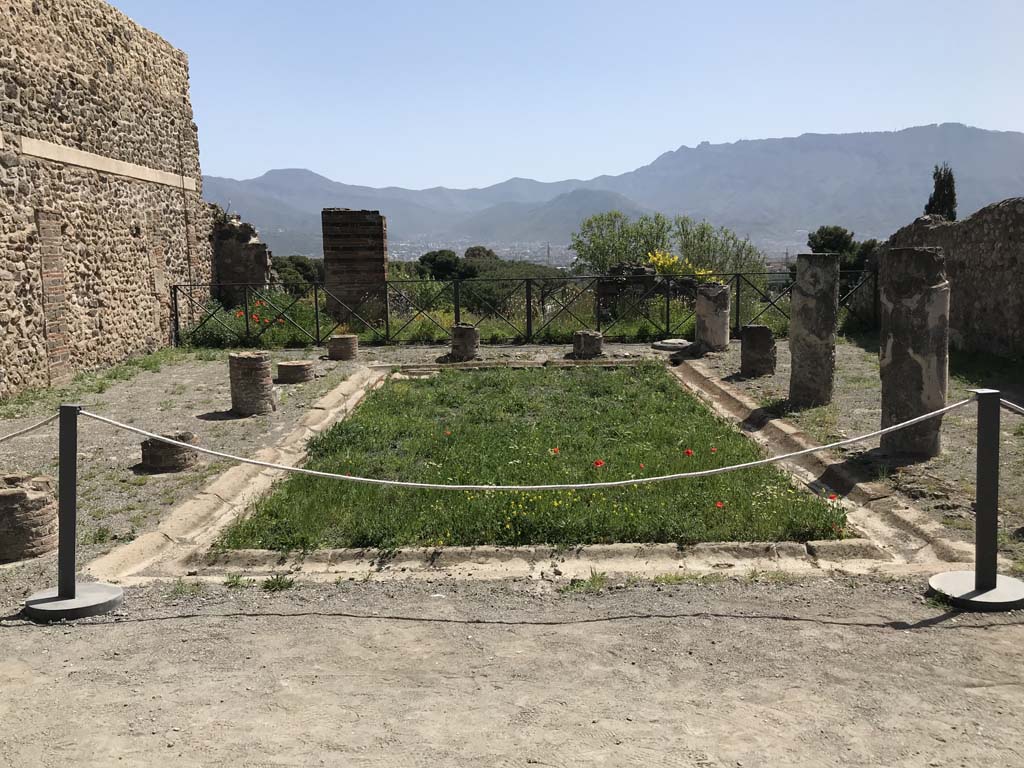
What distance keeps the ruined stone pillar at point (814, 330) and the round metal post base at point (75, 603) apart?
7417mm

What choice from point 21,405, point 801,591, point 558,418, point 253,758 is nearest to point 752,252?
point 558,418

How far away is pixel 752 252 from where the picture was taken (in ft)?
91.9

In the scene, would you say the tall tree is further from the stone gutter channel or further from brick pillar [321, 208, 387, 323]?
the stone gutter channel

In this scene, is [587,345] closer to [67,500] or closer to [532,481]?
[532,481]

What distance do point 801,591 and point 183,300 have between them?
1433cm

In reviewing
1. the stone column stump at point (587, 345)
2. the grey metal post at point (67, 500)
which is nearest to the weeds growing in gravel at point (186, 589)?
the grey metal post at point (67, 500)

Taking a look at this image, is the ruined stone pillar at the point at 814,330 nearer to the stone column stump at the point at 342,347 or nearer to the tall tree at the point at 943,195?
the stone column stump at the point at 342,347

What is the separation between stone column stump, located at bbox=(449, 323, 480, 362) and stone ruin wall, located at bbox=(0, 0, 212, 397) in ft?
17.2

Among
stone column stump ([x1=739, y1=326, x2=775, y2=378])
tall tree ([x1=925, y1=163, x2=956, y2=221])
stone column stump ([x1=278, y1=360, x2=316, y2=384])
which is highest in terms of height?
tall tree ([x1=925, y1=163, x2=956, y2=221])

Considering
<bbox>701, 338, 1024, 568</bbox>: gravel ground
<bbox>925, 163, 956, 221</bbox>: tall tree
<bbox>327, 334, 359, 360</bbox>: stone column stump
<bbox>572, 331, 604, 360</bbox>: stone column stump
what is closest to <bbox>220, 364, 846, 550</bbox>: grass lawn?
<bbox>701, 338, 1024, 568</bbox>: gravel ground

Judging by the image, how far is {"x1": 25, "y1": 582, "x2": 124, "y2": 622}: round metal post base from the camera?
472 centimetres

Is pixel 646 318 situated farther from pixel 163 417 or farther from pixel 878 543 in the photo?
pixel 878 543

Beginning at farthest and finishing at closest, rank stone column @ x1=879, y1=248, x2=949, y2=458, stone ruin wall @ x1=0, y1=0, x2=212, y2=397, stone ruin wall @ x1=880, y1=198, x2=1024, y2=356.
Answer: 1. stone ruin wall @ x1=880, y1=198, x2=1024, y2=356
2. stone ruin wall @ x1=0, y1=0, x2=212, y2=397
3. stone column @ x1=879, y1=248, x2=949, y2=458

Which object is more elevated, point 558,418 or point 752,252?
point 752,252
